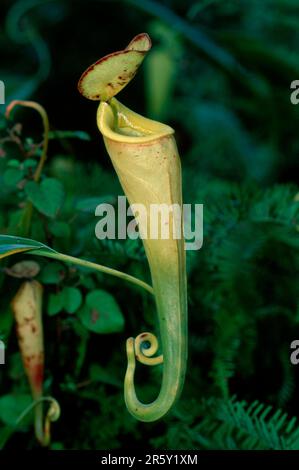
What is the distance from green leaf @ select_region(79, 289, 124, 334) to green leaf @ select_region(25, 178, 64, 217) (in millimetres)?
115

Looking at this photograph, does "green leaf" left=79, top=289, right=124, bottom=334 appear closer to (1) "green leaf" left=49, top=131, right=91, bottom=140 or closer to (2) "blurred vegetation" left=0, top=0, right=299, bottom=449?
(2) "blurred vegetation" left=0, top=0, right=299, bottom=449

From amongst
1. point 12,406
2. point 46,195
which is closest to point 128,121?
point 46,195

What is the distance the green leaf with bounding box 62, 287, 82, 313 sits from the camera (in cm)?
76

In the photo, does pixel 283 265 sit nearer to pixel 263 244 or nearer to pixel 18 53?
pixel 263 244

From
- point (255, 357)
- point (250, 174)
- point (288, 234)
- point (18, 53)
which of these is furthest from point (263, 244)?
point (18, 53)

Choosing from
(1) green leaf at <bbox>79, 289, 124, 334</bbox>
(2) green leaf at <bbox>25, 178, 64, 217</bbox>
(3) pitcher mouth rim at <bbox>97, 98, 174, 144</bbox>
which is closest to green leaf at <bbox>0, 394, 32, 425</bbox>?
(1) green leaf at <bbox>79, 289, 124, 334</bbox>

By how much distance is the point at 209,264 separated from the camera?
3.14 ft

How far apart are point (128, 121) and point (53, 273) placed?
0.21 m

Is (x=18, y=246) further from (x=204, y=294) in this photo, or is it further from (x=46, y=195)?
(x=204, y=294)

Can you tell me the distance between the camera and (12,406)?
79 cm

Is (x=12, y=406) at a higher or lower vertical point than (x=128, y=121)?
lower

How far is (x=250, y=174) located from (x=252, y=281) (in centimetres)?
53

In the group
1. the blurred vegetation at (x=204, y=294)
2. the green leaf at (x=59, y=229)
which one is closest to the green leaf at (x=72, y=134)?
the blurred vegetation at (x=204, y=294)
